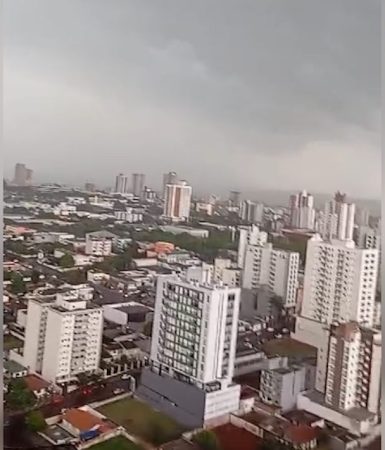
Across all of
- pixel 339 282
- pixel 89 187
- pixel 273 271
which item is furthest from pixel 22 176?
pixel 339 282

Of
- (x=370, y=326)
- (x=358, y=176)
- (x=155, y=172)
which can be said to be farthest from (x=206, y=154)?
(x=370, y=326)

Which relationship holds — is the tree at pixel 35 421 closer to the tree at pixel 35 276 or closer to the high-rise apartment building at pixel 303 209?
the tree at pixel 35 276

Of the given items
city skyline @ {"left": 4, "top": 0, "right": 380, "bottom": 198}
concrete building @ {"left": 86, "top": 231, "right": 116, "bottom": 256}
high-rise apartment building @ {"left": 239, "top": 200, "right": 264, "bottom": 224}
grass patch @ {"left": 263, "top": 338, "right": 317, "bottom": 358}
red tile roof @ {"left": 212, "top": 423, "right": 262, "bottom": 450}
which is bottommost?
red tile roof @ {"left": 212, "top": 423, "right": 262, "bottom": 450}

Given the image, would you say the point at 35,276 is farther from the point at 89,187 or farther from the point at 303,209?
the point at 303,209

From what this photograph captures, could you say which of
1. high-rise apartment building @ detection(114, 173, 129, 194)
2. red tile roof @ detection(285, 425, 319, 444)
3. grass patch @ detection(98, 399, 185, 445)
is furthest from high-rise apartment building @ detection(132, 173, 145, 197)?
red tile roof @ detection(285, 425, 319, 444)

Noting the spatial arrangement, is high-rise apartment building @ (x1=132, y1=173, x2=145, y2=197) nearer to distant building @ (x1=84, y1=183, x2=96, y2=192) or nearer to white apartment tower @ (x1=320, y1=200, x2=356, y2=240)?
distant building @ (x1=84, y1=183, x2=96, y2=192)
